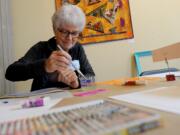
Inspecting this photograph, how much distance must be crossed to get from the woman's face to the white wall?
71 centimetres

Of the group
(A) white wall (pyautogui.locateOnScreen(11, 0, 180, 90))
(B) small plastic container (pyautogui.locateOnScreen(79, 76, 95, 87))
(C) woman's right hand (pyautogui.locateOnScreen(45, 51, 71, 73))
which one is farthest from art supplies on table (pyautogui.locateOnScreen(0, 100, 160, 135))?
(A) white wall (pyautogui.locateOnScreen(11, 0, 180, 90))

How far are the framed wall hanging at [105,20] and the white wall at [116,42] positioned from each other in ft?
0.24

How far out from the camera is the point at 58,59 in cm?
102

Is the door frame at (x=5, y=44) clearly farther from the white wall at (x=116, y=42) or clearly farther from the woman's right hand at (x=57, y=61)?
the woman's right hand at (x=57, y=61)

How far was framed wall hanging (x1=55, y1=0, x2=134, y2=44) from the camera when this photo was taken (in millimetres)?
2315

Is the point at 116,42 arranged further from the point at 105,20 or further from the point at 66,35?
the point at 66,35

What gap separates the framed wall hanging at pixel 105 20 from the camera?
2315 millimetres

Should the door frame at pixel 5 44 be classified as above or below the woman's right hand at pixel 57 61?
above

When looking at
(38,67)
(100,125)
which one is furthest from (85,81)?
(100,125)

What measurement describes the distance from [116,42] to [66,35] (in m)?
1.07

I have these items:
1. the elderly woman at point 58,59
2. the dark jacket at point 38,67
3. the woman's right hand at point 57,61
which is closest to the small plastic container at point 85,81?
the elderly woman at point 58,59

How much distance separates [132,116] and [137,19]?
90.2 inches

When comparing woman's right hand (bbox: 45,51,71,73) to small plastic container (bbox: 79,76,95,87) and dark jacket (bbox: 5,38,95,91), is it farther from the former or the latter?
small plastic container (bbox: 79,76,95,87)

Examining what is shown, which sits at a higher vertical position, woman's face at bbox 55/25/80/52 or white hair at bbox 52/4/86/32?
white hair at bbox 52/4/86/32
